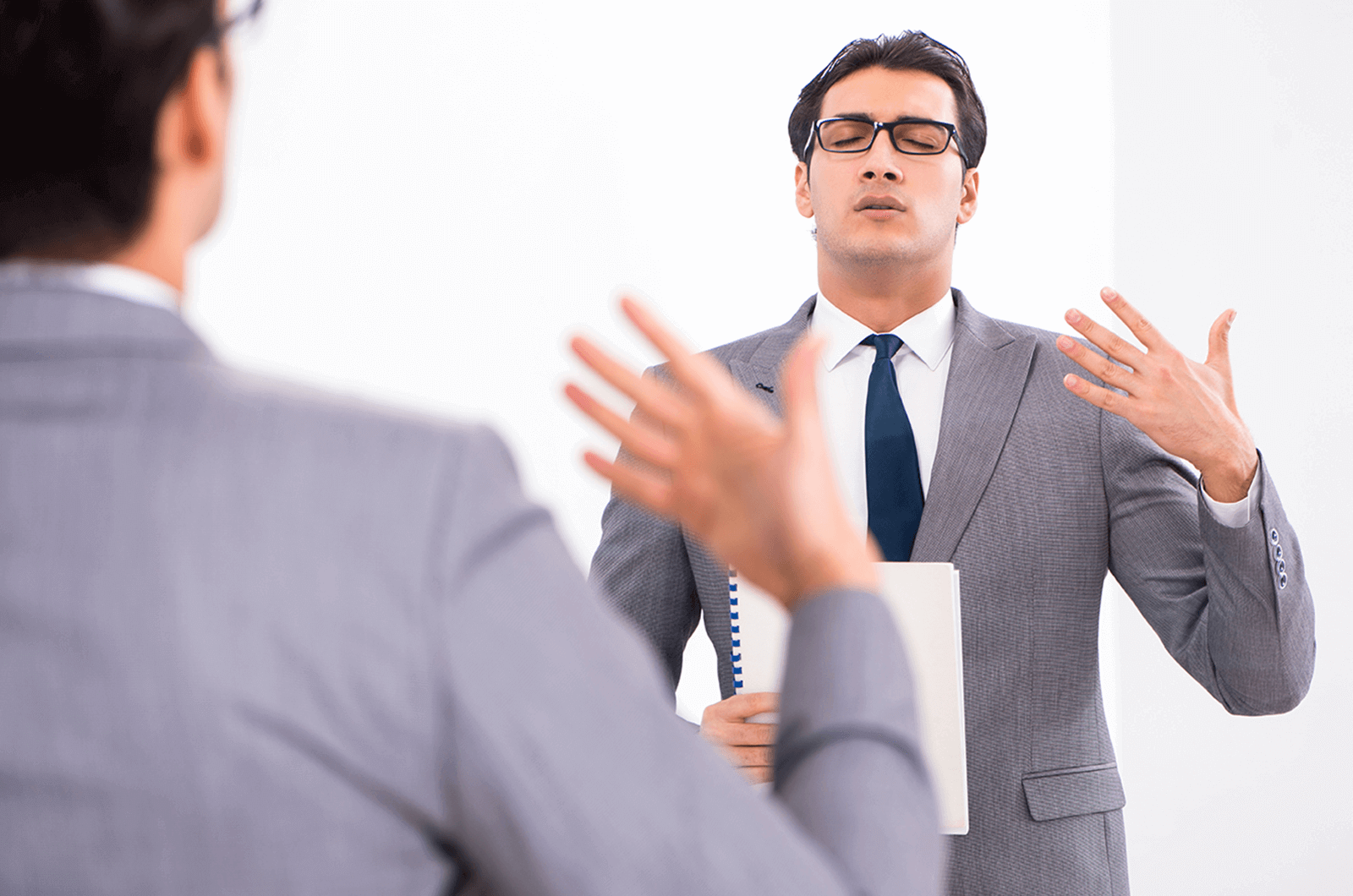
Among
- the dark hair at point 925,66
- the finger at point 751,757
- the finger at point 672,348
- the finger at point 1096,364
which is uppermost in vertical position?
the dark hair at point 925,66

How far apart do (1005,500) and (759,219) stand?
1.34 meters

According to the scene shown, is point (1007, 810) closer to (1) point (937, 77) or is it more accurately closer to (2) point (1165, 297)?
(1) point (937, 77)

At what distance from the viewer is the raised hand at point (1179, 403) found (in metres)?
1.42

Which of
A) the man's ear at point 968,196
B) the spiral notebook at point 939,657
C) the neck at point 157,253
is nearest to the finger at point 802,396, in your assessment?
the neck at point 157,253

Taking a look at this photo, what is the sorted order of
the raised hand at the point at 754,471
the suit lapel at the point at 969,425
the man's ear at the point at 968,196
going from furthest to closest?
the man's ear at the point at 968,196 < the suit lapel at the point at 969,425 < the raised hand at the point at 754,471

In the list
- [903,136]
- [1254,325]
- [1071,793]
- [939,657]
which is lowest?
[1071,793]

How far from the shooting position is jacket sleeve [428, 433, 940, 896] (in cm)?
48

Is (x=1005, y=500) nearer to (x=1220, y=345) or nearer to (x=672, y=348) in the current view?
(x=1220, y=345)

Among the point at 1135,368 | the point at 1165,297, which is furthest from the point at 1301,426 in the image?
the point at 1135,368

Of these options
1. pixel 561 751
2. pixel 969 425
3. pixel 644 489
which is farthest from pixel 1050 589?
pixel 561 751

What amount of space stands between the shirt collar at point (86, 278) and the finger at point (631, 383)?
8.5 inches

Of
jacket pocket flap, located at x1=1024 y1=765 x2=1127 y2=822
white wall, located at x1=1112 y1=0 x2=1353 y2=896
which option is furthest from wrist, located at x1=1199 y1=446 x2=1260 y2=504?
white wall, located at x1=1112 y1=0 x2=1353 y2=896

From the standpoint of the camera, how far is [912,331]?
1.84m

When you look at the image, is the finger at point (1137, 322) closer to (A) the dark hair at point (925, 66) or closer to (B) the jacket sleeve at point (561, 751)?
(A) the dark hair at point (925, 66)
